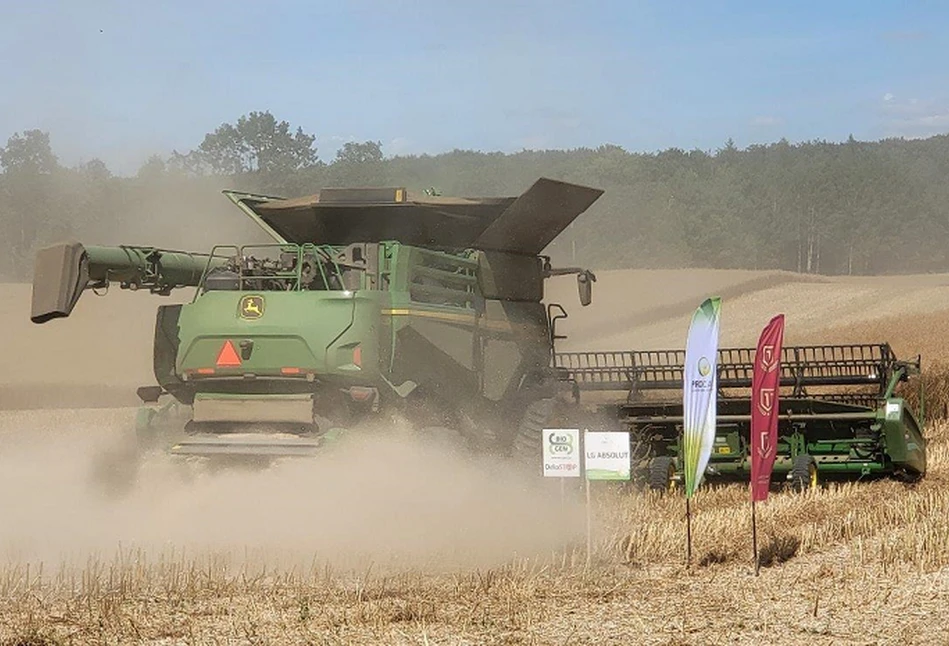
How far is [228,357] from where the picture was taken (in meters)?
10.4

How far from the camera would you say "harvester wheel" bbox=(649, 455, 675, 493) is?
14.1m

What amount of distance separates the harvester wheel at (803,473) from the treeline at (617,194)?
276 inches

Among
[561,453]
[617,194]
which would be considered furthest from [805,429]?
[617,194]

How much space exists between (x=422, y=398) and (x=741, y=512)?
2970 mm

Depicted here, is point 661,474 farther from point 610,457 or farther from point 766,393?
point 766,393

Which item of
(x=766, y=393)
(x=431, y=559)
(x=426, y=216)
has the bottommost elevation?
(x=431, y=559)

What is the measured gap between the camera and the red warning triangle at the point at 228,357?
1034 cm

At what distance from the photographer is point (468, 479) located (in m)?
10.9

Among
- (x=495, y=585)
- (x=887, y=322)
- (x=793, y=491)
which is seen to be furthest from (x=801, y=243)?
(x=495, y=585)

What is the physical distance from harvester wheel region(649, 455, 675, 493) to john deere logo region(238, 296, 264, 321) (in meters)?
5.34

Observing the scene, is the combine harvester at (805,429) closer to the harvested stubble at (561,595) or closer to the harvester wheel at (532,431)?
the harvester wheel at (532,431)

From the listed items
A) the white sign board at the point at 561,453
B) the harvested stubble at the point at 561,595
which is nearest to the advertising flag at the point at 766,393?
the harvested stubble at the point at 561,595

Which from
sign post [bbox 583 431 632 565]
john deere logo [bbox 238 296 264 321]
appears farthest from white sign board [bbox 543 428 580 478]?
john deere logo [bbox 238 296 264 321]

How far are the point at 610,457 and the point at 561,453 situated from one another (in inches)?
15.6
